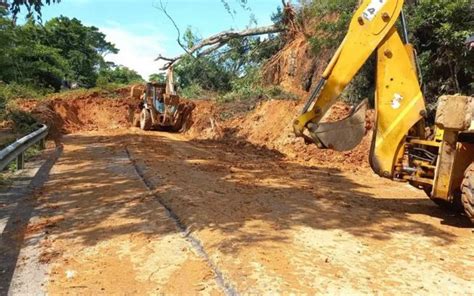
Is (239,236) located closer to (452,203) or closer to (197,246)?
(197,246)

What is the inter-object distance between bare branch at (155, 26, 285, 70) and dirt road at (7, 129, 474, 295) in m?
16.5

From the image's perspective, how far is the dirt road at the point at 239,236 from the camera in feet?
14.8

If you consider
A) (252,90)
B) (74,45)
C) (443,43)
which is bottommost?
(252,90)

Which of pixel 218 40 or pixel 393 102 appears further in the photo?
pixel 218 40

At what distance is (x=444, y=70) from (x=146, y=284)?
13.1 m

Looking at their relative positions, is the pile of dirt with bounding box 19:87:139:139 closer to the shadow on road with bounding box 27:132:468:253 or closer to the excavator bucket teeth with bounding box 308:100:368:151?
the shadow on road with bounding box 27:132:468:253

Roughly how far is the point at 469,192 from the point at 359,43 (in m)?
2.52

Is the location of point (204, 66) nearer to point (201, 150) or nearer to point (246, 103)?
point (246, 103)

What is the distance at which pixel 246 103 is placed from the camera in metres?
21.1

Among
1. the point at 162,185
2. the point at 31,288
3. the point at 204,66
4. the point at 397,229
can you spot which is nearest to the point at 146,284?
the point at 31,288

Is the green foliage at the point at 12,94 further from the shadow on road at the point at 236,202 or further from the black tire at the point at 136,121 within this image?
the shadow on road at the point at 236,202

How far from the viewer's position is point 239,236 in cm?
562

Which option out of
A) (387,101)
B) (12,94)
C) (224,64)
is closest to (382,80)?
(387,101)

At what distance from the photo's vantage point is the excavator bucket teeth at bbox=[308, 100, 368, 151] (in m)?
7.58
